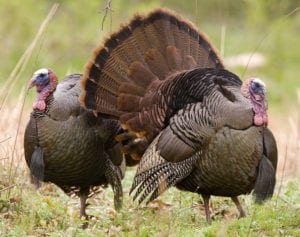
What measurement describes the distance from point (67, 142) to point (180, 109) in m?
0.92

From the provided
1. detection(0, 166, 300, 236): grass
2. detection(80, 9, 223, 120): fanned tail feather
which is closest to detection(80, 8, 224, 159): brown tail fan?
detection(80, 9, 223, 120): fanned tail feather

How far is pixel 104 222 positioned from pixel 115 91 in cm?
110

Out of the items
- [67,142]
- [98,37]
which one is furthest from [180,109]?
[98,37]

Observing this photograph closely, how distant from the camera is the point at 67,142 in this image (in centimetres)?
600

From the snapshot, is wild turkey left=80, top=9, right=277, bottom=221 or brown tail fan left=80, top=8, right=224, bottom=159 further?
brown tail fan left=80, top=8, right=224, bottom=159

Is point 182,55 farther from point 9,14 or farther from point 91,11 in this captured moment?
point 91,11

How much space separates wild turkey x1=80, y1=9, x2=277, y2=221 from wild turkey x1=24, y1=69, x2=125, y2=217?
128 millimetres

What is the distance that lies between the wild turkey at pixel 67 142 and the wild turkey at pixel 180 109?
5.1 inches

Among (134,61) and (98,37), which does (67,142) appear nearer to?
(134,61)

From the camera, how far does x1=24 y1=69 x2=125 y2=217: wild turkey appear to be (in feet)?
19.7

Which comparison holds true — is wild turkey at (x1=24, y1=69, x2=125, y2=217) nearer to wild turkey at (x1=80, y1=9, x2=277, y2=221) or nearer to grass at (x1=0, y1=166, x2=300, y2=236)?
wild turkey at (x1=80, y1=9, x2=277, y2=221)

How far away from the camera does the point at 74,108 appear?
20.3 feet

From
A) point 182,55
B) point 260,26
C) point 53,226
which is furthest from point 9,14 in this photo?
point 53,226

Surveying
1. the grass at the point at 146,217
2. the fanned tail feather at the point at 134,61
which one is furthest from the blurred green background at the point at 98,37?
the fanned tail feather at the point at 134,61
